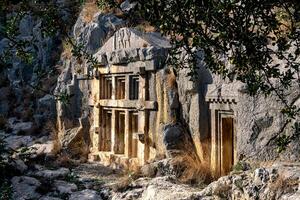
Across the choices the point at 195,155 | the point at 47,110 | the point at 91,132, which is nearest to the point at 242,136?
the point at 195,155

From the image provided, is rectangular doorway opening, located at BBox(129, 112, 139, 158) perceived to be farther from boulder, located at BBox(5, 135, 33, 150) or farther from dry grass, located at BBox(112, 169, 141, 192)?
boulder, located at BBox(5, 135, 33, 150)

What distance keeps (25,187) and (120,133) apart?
4017 mm

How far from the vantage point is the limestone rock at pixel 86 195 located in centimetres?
1065

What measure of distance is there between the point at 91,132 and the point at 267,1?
12.9 meters

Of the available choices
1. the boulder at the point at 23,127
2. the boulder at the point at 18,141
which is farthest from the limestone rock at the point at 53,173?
the boulder at the point at 23,127

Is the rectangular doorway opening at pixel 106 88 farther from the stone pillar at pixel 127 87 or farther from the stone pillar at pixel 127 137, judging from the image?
the stone pillar at pixel 127 137

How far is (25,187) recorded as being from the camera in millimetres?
11016

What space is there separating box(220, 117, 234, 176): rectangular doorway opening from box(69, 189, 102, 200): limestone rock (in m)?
2.88

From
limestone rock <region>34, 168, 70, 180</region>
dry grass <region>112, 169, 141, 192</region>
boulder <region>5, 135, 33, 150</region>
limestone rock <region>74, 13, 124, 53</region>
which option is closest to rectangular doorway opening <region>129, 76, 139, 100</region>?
dry grass <region>112, 169, 141, 192</region>

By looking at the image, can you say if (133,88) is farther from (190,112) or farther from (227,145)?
(227,145)

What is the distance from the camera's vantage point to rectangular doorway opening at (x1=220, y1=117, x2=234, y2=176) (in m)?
10.3

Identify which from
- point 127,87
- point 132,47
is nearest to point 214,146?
point 127,87

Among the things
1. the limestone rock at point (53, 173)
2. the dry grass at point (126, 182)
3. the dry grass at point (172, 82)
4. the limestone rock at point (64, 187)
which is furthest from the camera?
the limestone rock at point (53, 173)

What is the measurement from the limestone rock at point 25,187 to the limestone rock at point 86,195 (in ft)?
2.65
